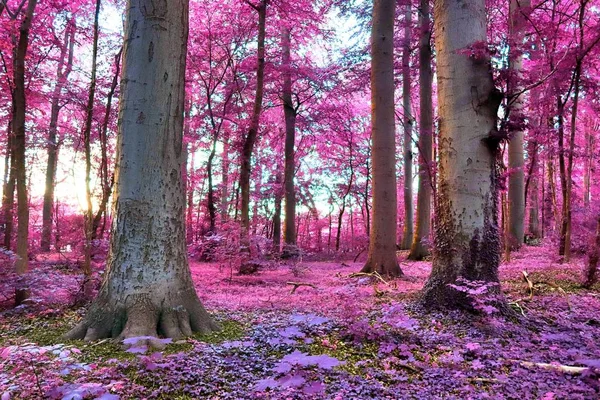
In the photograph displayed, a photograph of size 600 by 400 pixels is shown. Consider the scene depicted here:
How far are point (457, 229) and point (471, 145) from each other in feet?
2.86

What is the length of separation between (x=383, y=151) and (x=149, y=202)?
476 cm

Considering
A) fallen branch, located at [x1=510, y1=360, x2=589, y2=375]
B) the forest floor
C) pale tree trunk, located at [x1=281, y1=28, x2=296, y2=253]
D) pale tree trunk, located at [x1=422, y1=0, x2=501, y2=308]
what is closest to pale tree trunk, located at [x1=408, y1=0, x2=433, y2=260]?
pale tree trunk, located at [x1=281, y1=28, x2=296, y2=253]

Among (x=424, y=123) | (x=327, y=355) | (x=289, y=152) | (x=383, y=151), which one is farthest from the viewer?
(x=289, y=152)

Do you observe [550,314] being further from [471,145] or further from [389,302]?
[471,145]

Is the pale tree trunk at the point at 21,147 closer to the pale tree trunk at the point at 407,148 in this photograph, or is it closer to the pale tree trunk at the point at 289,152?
the pale tree trunk at the point at 289,152

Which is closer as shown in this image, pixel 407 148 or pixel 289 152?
pixel 289 152

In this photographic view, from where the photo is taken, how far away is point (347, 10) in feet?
35.0

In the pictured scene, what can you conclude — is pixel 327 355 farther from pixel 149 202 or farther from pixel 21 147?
pixel 21 147

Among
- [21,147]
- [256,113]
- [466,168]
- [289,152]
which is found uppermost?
[289,152]

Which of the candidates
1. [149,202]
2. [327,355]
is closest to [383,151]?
[149,202]

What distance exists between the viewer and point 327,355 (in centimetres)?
261

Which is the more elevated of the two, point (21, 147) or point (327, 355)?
point (21, 147)

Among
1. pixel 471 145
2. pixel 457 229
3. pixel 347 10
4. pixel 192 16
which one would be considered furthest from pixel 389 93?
pixel 192 16

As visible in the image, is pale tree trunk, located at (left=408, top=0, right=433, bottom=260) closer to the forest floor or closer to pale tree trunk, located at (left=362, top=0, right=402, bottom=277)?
pale tree trunk, located at (left=362, top=0, right=402, bottom=277)
